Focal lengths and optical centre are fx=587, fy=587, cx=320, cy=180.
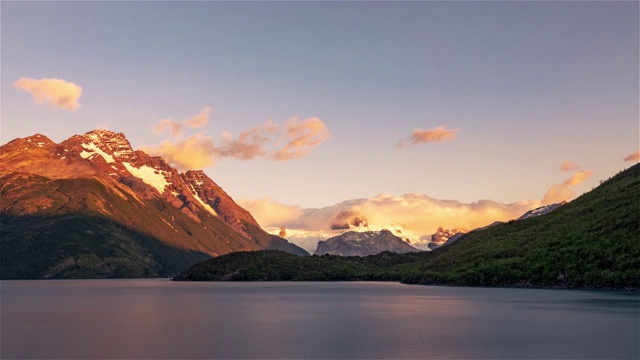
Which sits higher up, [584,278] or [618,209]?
[618,209]

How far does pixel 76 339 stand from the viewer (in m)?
65.1

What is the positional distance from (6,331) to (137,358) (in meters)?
30.3

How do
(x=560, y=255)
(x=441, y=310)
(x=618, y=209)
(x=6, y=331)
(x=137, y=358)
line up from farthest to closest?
(x=618, y=209) < (x=560, y=255) < (x=441, y=310) < (x=6, y=331) < (x=137, y=358)

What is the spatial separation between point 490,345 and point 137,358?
34068mm

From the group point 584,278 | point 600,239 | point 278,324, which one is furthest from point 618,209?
point 278,324

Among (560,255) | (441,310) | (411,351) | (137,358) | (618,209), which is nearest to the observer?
(137,358)

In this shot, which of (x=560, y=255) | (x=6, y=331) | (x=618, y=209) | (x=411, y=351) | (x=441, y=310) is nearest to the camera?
(x=411, y=351)

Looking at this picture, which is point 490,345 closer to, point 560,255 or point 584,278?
point 584,278

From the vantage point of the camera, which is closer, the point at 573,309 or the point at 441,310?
the point at 573,309

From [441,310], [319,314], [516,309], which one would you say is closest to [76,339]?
[319,314]

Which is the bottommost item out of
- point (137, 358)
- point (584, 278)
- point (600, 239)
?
point (137, 358)

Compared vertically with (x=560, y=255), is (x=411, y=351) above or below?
below

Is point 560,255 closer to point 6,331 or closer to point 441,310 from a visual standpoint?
point 441,310

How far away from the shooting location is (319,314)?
9900 cm
